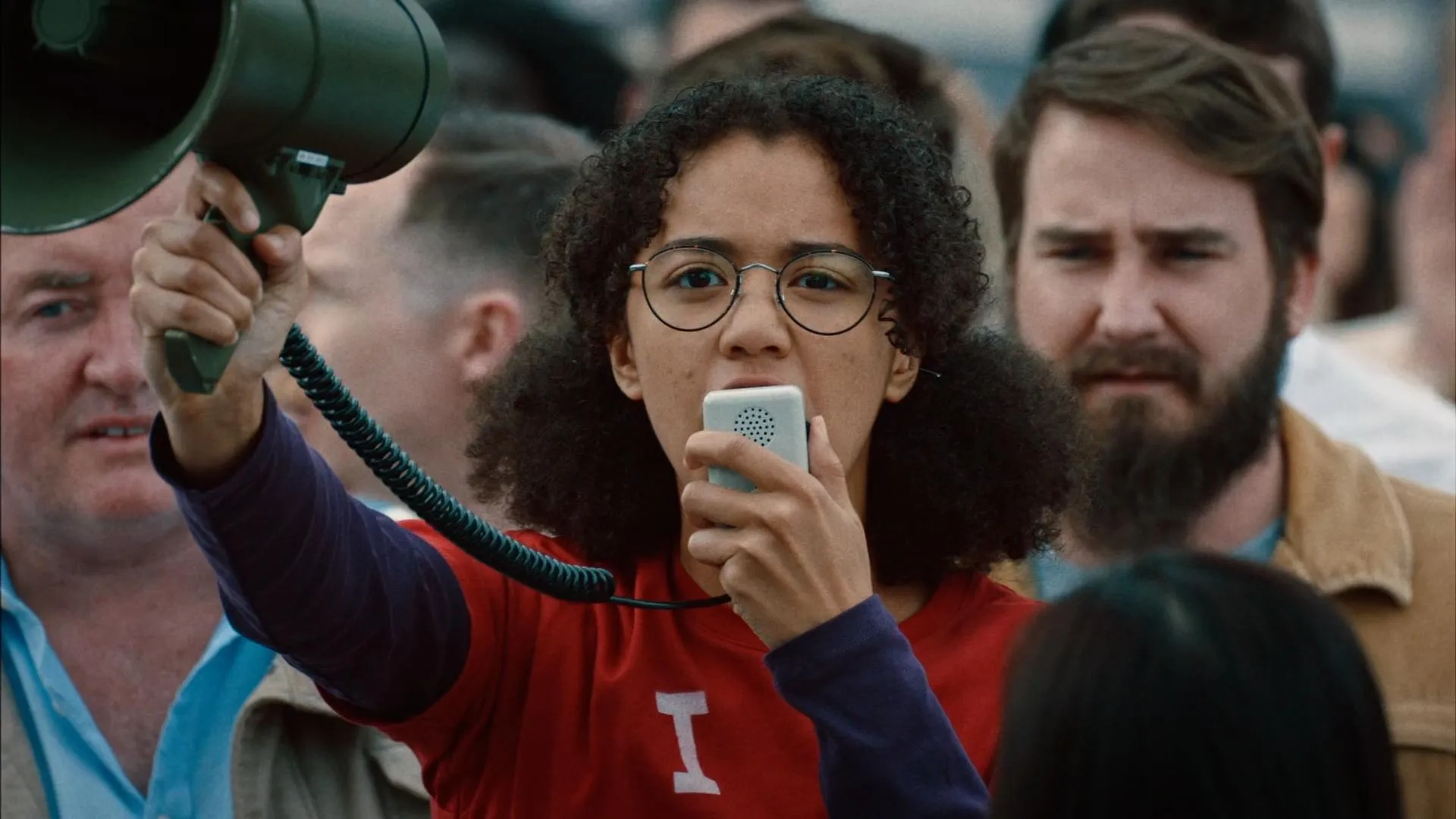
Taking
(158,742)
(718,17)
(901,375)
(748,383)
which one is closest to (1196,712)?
(748,383)

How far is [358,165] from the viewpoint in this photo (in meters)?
2.35

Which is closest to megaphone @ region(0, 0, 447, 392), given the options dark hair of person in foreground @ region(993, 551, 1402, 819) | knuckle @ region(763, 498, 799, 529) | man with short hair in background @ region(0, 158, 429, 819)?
knuckle @ region(763, 498, 799, 529)

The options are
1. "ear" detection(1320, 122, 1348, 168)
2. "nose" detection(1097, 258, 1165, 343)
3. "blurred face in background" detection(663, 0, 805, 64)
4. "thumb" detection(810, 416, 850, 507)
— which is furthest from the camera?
"blurred face in background" detection(663, 0, 805, 64)

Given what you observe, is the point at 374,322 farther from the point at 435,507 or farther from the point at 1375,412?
the point at 1375,412

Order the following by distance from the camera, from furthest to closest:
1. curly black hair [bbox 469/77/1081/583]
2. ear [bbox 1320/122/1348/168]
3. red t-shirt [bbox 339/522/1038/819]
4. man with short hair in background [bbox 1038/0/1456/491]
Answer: ear [bbox 1320/122/1348/168] → man with short hair in background [bbox 1038/0/1456/491] → curly black hair [bbox 469/77/1081/583] → red t-shirt [bbox 339/522/1038/819]

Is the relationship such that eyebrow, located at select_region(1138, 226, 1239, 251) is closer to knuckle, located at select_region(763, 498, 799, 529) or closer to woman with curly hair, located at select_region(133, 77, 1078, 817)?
woman with curly hair, located at select_region(133, 77, 1078, 817)

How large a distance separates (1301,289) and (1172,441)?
0.44 metres

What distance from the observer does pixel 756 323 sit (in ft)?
8.38

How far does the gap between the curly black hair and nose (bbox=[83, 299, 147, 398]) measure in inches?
39.9

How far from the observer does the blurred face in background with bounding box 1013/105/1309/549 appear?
13.1 ft

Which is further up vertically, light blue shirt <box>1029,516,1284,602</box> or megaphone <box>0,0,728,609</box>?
megaphone <box>0,0,728,609</box>

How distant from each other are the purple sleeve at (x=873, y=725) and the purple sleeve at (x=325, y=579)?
437mm

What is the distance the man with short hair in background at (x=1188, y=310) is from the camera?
3.98 meters

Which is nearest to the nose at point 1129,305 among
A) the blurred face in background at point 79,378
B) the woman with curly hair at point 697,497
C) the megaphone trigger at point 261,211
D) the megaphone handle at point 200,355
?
the woman with curly hair at point 697,497
